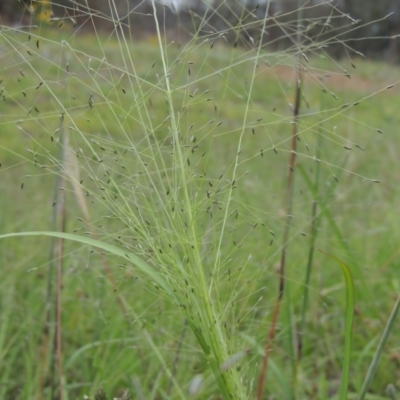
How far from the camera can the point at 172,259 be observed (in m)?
0.76

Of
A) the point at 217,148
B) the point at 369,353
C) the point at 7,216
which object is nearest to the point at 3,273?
the point at 7,216

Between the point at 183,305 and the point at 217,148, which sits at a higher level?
the point at 183,305

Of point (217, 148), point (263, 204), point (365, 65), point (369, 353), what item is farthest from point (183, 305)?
point (365, 65)

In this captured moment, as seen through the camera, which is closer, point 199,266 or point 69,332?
point 199,266

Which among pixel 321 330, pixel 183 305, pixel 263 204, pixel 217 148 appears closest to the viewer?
pixel 183 305

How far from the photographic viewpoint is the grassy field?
774mm

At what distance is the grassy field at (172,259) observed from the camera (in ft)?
2.54

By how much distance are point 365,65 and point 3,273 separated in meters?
14.2

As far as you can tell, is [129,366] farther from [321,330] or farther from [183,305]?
[183,305]

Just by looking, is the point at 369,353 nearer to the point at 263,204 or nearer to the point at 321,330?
the point at 321,330

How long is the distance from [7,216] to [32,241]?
0.60 feet

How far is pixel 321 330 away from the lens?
1.80 meters

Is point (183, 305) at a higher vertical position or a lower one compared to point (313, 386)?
higher

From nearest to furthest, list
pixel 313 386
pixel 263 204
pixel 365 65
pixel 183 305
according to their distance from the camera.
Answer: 1. pixel 183 305
2. pixel 313 386
3. pixel 263 204
4. pixel 365 65
